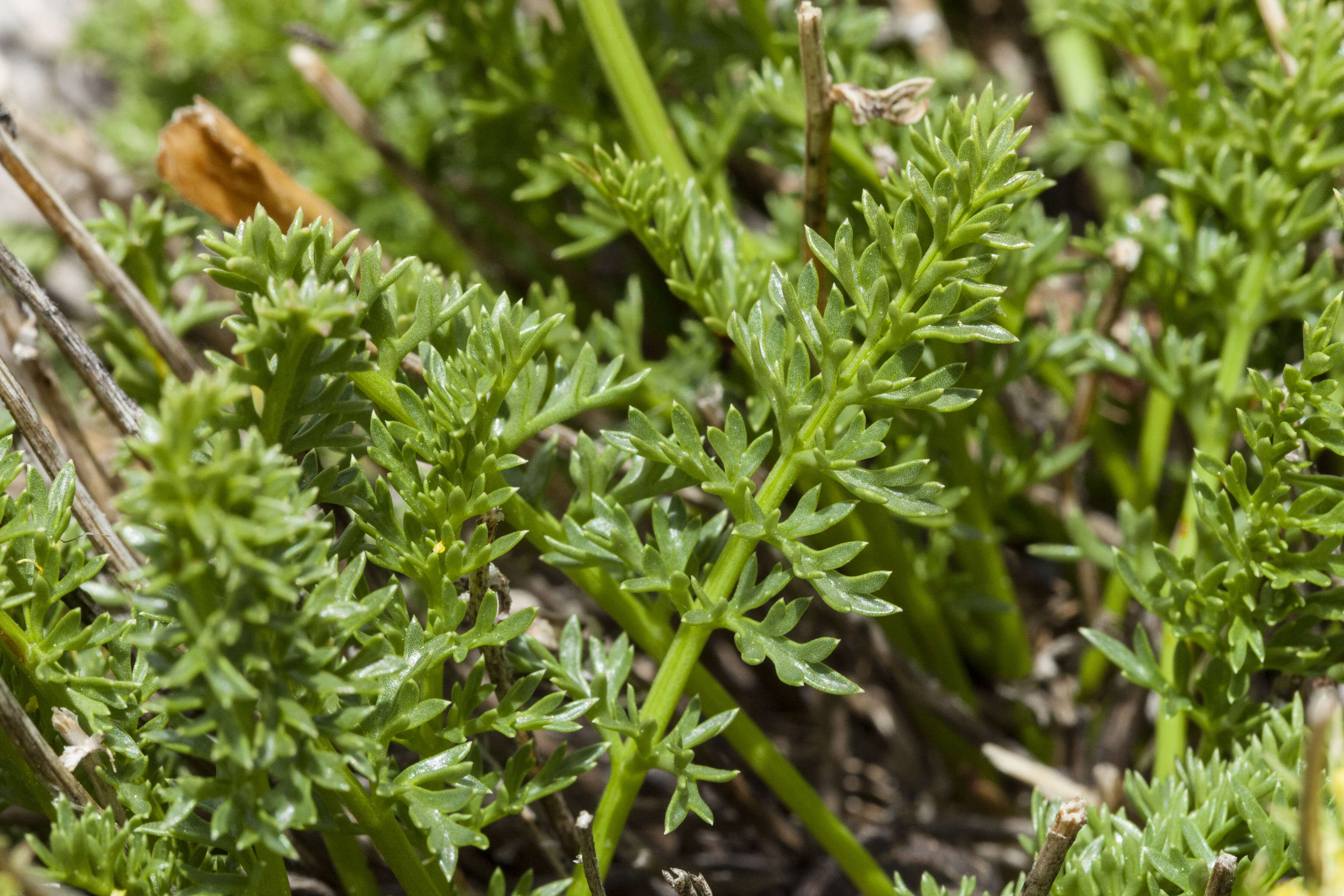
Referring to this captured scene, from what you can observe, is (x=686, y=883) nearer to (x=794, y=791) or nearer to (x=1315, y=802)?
(x=794, y=791)

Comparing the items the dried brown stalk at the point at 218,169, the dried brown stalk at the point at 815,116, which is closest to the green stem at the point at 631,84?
the dried brown stalk at the point at 815,116

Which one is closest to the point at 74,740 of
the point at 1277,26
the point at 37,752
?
the point at 37,752

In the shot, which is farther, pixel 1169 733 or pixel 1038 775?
pixel 1038 775

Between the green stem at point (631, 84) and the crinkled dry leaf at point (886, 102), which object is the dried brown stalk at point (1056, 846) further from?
the green stem at point (631, 84)

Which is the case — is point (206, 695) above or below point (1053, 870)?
above

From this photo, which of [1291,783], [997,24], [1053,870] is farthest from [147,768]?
[997,24]

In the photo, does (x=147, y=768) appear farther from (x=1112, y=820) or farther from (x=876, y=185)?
(x=876, y=185)
